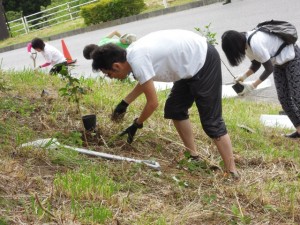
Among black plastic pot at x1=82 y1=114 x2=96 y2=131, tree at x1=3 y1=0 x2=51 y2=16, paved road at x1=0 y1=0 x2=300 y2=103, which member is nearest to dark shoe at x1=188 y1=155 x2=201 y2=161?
black plastic pot at x1=82 y1=114 x2=96 y2=131

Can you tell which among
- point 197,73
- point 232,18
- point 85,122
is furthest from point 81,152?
point 232,18

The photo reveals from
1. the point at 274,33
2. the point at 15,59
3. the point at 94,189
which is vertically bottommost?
the point at 15,59

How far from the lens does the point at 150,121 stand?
508cm

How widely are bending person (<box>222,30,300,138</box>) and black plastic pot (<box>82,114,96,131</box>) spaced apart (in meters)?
1.34

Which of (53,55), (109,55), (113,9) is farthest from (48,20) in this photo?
(109,55)

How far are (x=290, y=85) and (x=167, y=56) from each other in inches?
72.5

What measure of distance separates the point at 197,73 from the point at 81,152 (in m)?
1.10

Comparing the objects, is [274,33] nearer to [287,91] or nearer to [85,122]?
[287,91]

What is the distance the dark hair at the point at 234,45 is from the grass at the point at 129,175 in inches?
33.5

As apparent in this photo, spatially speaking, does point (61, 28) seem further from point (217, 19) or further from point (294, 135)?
point (294, 135)

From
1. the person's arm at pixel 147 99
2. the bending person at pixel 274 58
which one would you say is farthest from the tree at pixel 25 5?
the person's arm at pixel 147 99

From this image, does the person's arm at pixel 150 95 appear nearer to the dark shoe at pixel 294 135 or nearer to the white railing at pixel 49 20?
the dark shoe at pixel 294 135

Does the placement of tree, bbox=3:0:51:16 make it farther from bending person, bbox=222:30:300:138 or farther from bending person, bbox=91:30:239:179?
bending person, bbox=91:30:239:179

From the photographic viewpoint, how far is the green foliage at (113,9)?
742 inches
